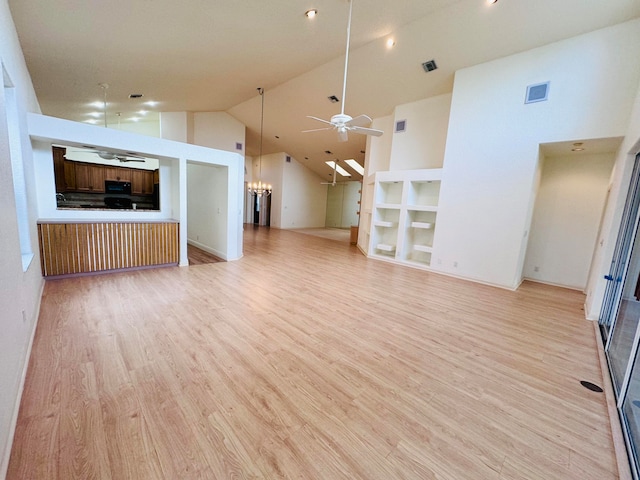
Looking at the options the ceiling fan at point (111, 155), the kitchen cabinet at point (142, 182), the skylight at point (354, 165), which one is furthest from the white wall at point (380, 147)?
the kitchen cabinet at point (142, 182)

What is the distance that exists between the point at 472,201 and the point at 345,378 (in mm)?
4764

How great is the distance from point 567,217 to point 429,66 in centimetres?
426

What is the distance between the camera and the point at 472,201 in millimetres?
5297

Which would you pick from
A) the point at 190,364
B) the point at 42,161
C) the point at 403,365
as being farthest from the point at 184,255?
the point at 403,365

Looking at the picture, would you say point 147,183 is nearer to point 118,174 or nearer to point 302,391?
point 118,174

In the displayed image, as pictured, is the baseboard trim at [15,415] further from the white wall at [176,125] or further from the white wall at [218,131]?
the white wall at [218,131]

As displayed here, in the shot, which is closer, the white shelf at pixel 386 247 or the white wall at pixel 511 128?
the white wall at pixel 511 128

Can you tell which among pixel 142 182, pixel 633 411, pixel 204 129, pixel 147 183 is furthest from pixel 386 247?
pixel 142 182

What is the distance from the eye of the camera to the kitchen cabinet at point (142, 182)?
8913 millimetres

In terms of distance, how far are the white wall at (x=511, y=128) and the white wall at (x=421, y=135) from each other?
27.7 inches

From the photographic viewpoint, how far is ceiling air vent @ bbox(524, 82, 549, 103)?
4.35 metres

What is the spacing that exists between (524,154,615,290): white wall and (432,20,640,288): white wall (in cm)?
101

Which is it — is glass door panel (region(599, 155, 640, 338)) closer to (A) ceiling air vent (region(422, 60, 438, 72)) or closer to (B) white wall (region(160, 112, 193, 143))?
(A) ceiling air vent (region(422, 60, 438, 72))

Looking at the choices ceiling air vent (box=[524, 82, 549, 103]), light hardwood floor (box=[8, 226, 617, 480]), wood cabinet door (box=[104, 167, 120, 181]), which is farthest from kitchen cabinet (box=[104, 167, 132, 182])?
ceiling air vent (box=[524, 82, 549, 103])
